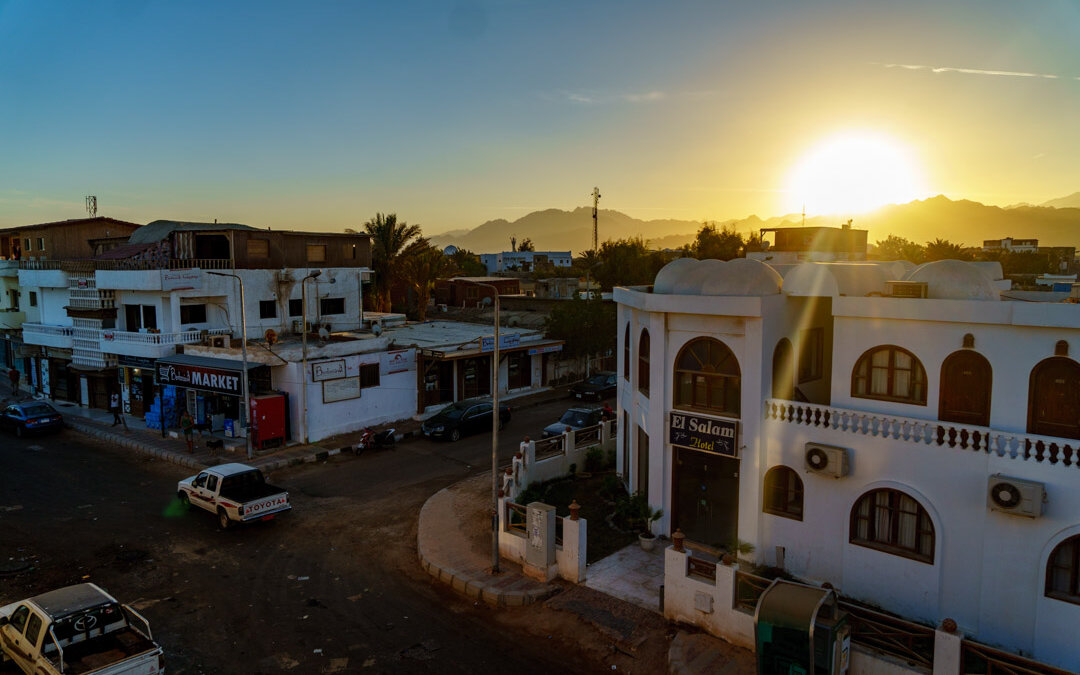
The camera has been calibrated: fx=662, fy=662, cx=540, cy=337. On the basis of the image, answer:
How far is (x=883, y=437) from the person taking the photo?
1294cm

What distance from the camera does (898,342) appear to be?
13.3 meters

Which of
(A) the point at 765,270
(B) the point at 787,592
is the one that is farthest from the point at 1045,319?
(B) the point at 787,592

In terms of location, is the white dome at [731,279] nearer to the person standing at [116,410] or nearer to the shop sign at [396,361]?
the shop sign at [396,361]

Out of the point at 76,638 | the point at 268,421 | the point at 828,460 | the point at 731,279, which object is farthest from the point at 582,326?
the point at 76,638

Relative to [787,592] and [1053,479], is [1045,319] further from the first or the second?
[787,592]

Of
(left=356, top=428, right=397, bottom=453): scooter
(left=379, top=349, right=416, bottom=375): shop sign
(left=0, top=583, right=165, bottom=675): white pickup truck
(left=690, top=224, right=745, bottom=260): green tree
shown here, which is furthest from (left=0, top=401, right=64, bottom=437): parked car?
(left=690, top=224, right=745, bottom=260): green tree

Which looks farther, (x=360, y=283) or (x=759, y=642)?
(x=360, y=283)

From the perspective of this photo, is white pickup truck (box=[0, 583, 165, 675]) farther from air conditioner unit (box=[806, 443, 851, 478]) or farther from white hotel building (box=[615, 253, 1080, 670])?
air conditioner unit (box=[806, 443, 851, 478])

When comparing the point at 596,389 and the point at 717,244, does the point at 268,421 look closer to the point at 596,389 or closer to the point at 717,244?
the point at 596,389

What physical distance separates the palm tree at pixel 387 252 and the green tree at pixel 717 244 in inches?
984

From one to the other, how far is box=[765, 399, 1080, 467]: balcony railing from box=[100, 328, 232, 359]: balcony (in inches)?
991

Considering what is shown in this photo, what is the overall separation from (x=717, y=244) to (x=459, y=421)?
124 ft

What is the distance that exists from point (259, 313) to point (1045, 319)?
29.7 m

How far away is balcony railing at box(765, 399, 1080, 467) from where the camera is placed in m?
11.2
